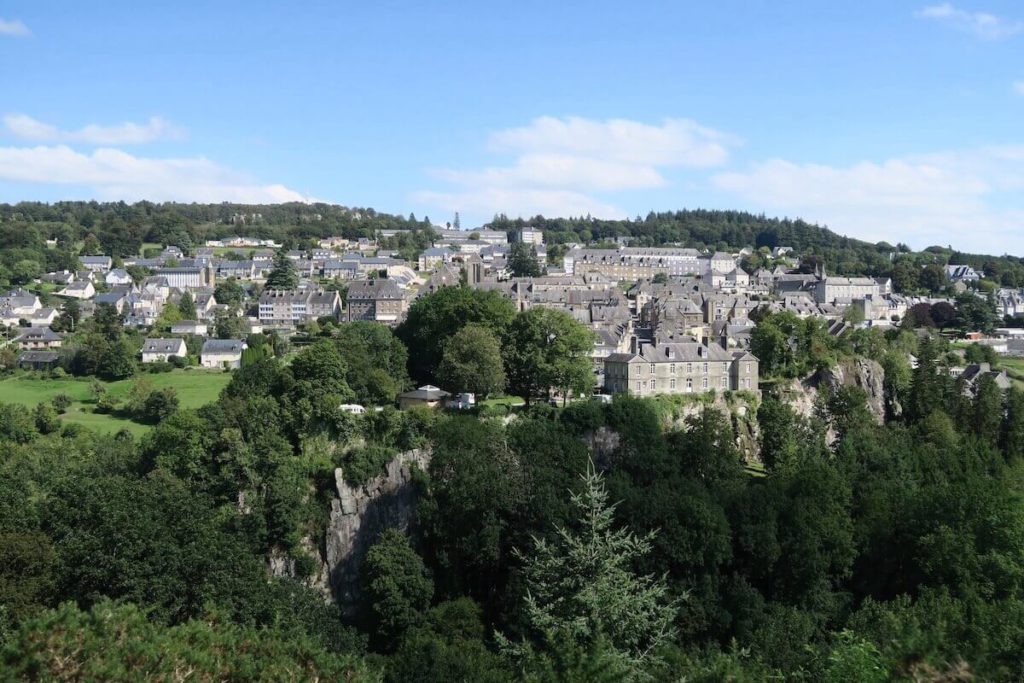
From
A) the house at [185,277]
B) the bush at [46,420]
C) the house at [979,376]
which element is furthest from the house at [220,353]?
the house at [979,376]

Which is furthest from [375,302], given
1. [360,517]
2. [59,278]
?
[360,517]

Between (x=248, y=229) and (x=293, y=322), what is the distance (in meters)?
56.7

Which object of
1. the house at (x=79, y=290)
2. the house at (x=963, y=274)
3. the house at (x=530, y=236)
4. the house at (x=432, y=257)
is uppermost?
the house at (x=530, y=236)

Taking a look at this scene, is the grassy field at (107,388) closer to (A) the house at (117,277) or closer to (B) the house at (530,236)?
(A) the house at (117,277)

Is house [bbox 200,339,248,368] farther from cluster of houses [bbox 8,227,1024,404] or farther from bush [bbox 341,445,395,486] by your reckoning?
bush [bbox 341,445,395,486]

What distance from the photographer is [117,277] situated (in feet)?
283

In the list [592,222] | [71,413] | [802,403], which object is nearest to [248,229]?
[592,222]

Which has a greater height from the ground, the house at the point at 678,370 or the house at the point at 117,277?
the house at the point at 117,277

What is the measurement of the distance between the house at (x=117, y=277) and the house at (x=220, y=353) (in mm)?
29707

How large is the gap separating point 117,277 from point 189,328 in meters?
27.1

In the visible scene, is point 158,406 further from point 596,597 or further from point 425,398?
point 596,597

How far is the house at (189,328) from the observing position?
63.2 m

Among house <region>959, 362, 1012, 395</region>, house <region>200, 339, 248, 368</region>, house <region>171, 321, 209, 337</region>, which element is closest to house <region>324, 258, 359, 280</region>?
house <region>171, 321, 209, 337</region>

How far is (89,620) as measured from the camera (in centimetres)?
1642
